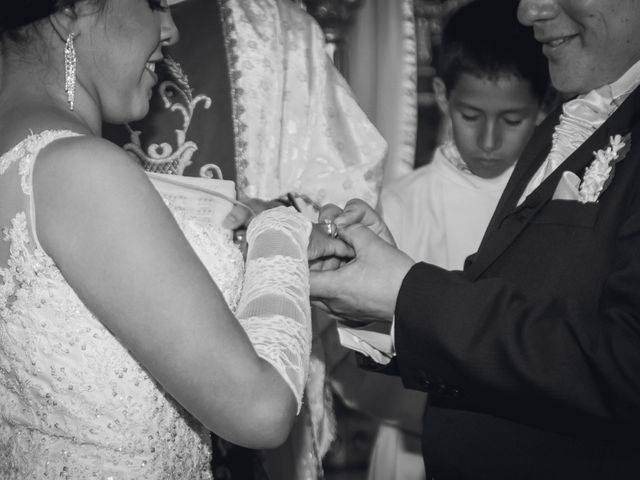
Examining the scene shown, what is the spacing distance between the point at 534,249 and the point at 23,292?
0.87 m

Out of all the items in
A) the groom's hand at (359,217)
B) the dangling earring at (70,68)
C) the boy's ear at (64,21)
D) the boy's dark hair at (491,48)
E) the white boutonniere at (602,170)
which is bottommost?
the groom's hand at (359,217)

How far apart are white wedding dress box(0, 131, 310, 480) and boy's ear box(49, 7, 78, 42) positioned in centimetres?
21

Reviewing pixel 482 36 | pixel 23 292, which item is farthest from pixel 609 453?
pixel 482 36

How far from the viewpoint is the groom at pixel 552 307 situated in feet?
3.89

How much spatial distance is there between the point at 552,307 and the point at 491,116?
124 centimetres

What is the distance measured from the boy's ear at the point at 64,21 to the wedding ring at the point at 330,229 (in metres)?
0.66

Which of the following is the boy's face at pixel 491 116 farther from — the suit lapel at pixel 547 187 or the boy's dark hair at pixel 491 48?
the suit lapel at pixel 547 187

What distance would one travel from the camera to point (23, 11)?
3.87 feet

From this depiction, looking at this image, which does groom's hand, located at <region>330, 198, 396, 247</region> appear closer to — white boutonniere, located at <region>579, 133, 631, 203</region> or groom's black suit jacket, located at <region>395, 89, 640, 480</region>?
groom's black suit jacket, located at <region>395, 89, 640, 480</region>

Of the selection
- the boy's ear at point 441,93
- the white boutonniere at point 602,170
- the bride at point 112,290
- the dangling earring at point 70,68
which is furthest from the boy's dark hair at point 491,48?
the dangling earring at point 70,68

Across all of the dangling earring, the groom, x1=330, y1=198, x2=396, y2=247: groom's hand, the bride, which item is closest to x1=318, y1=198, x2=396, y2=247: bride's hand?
x1=330, y1=198, x2=396, y2=247: groom's hand

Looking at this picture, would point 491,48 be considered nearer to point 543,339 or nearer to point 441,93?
point 441,93

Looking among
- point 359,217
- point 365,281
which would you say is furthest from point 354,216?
point 365,281

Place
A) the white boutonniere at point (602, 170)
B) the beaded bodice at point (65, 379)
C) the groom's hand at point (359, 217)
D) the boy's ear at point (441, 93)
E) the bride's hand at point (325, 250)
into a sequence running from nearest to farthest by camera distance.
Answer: the beaded bodice at point (65, 379) < the white boutonniere at point (602, 170) < the bride's hand at point (325, 250) < the groom's hand at point (359, 217) < the boy's ear at point (441, 93)
